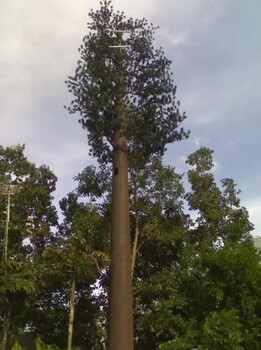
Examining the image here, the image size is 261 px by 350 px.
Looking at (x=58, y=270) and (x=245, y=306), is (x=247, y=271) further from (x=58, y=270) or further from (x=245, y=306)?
(x=58, y=270)

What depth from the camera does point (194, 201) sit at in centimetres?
1772

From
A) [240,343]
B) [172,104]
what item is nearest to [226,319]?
[240,343]

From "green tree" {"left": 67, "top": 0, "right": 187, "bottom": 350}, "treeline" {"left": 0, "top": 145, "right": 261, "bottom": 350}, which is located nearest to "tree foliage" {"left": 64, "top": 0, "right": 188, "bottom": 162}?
"green tree" {"left": 67, "top": 0, "right": 187, "bottom": 350}

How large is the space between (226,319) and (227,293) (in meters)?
1.24

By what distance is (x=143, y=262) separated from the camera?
697 inches

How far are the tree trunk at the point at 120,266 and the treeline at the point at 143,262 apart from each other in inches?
212

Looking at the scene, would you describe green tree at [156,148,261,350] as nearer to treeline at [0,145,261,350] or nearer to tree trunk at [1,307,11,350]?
treeline at [0,145,261,350]

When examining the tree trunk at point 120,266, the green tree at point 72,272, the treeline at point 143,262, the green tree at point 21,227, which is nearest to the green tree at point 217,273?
the treeline at point 143,262

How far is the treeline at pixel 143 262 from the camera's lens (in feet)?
49.6

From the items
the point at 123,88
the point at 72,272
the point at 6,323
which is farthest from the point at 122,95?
the point at 6,323

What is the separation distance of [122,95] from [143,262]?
8362 millimetres

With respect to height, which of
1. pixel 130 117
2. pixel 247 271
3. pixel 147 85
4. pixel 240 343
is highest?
pixel 147 85

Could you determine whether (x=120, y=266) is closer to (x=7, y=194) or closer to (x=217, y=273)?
(x=217, y=273)

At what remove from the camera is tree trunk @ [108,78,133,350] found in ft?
28.7
